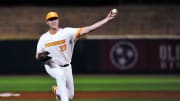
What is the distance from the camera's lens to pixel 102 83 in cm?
1820

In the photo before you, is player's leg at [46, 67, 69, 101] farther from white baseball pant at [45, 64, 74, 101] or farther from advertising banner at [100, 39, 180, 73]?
advertising banner at [100, 39, 180, 73]

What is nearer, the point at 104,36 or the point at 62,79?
the point at 62,79

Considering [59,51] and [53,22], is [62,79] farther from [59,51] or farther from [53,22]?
[53,22]

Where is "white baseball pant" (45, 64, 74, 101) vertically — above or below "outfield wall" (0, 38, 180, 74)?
above

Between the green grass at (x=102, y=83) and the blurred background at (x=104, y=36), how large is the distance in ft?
2.69

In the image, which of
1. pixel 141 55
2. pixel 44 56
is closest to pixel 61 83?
pixel 44 56

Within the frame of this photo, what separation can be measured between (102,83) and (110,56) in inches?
142

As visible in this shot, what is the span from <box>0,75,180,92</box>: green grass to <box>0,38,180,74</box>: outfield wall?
0.74 metres

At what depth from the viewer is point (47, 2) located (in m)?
26.5

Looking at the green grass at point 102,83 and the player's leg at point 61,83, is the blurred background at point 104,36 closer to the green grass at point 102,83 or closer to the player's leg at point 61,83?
the green grass at point 102,83

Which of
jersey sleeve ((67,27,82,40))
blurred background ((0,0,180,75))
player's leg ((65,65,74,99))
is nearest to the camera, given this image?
jersey sleeve ((67,27,82,40))

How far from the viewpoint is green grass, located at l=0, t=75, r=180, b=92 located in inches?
637

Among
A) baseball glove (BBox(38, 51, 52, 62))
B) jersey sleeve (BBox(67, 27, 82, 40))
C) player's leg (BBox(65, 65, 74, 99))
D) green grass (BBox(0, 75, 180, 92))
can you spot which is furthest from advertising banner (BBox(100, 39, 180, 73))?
baseball glove (BBox(38, 51, 52, 62))

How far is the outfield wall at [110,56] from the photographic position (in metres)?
21.3
